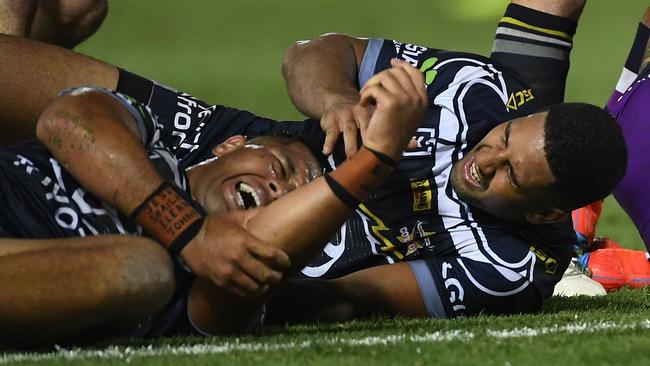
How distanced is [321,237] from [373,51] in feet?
5.41

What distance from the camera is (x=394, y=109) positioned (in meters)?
2.92

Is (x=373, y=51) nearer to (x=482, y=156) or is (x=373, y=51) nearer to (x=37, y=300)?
(x=482, y=156)

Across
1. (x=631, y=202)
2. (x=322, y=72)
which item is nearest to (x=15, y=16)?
(x=322, y=72)

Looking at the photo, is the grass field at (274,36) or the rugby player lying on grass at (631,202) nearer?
the rugby player lying on grass at (631,202)

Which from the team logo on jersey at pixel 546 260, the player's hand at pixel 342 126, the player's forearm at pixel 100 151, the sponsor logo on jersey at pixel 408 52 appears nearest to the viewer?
the player's forearm at pixel 100 151

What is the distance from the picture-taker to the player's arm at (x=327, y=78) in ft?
12.1

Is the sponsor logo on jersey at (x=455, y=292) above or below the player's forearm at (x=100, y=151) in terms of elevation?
below

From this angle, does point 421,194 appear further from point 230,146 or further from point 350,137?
A: point 230,146

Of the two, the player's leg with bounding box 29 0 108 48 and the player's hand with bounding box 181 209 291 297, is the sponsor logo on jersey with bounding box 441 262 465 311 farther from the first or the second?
the player's leg with bounding box 29 0 108 48

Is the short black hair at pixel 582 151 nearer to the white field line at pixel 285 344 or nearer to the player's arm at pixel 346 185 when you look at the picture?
the white field line at pixel 285 344

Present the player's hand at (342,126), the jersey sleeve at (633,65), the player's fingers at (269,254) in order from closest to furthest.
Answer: the player's fingers at (269,254) < the player's hand at (342,126) < the jersey sleeve at (633,65)

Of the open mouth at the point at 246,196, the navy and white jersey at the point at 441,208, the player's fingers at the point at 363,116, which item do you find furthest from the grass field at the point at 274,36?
the open mouth at the point at 246,196

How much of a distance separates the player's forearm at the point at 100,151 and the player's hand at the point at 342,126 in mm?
630

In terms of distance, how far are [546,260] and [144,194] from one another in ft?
4.58
